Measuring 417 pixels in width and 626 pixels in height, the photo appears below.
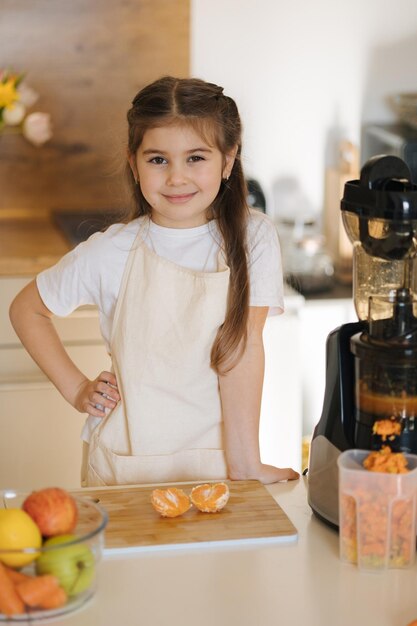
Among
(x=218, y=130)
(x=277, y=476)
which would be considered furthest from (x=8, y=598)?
(x=218, y=130)

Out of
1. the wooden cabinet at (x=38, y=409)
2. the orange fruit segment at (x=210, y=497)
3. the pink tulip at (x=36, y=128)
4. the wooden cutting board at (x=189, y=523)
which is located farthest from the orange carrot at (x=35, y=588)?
the pink tulip at (x=36, y=128)

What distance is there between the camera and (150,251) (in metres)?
1.53

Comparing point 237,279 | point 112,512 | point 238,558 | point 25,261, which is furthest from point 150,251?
point 25,261

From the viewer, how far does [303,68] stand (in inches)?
108

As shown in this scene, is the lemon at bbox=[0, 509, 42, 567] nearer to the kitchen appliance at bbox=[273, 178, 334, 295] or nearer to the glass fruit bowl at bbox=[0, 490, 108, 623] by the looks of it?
the glass fruit bowl at bbox=[0, 490, 108, 623]

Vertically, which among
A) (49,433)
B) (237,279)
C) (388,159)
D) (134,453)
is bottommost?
(49,433)

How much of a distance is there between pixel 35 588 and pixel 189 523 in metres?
0.29

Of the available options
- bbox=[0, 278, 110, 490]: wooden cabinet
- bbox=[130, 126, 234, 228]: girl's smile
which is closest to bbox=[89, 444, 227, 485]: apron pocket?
bbox=[130, 126, 234, 228]: girl's smile

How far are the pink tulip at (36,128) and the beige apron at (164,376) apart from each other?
128 cm

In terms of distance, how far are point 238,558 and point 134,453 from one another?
17.5 inches

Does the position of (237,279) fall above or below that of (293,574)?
above

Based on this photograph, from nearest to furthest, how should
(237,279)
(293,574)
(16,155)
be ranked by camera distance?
(293,574) < (237,279) < (16,155)

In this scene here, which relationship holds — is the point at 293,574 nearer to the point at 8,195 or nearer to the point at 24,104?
the point at 24,104

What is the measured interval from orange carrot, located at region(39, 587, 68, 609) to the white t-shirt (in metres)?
0.65
